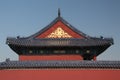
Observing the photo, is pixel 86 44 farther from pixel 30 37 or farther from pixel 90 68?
pixel 30 37

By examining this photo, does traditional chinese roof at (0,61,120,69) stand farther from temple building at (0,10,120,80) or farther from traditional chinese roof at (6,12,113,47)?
traditional chinese roof at (6,12,113,47)

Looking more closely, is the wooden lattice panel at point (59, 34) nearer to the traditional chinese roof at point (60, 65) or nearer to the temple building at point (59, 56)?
the temple building at point (59, 56)

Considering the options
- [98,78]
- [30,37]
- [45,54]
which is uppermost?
[30,37]

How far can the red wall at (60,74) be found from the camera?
15.3m

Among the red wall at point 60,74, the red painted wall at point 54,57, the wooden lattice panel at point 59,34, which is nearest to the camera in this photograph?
the red wall at point 60,74

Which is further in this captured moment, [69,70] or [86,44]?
[86,44]

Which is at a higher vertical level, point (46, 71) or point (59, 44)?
point (59, 44)

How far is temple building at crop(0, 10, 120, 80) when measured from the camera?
1539cm

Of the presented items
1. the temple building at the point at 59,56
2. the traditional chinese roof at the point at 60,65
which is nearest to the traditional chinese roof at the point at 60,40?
the temple building at the point at 59,56

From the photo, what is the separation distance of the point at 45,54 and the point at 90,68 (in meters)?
3.73

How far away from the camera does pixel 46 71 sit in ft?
50.8

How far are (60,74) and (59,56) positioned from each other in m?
2.53

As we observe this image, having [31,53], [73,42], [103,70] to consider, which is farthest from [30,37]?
[103,70]

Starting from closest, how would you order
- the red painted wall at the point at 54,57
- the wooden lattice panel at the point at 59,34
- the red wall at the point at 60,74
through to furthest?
the red wall at the point at 60,74 < the red painted wall at the point at 54,57 < the wooden lattice panel at the point at 59,34
